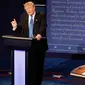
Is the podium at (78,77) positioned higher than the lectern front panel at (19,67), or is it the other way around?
the podium at (78,77)

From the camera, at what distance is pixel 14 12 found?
8.02 metres

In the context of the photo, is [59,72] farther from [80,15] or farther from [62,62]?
[80,15]

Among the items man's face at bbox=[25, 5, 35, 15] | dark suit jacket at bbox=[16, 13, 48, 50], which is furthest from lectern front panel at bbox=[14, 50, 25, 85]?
man's face at bbox=[25, 5, 35, 15]

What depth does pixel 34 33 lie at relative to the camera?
5488mm

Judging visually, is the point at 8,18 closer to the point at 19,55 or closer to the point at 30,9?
the point at 30,9

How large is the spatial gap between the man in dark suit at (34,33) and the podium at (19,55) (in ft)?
0.41

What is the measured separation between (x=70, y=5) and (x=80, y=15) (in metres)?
0.28

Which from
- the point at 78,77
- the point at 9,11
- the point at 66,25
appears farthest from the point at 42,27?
the point at 9,11

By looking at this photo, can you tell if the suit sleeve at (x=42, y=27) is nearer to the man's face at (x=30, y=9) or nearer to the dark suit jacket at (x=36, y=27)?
the dark suit jacket at (x=36, y=27)

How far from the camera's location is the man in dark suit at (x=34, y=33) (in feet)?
17.4

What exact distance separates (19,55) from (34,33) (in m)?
0.49

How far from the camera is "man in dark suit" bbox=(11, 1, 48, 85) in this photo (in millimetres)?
5301

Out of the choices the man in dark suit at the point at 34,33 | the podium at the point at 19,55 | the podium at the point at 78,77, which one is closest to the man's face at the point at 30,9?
the man in dark suit at the point at 34,33

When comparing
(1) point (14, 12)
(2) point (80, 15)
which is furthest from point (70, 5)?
(1) point (14, 12)
